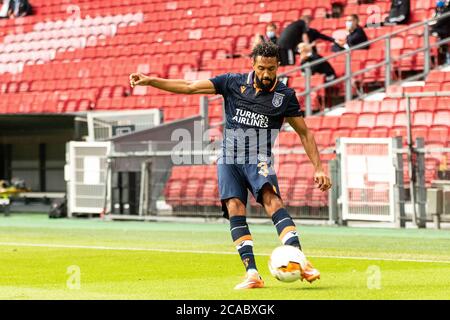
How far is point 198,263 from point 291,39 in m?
14.2

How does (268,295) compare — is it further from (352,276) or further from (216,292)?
(352,276)

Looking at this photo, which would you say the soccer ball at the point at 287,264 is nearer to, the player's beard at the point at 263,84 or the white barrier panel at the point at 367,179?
the player's beard at the point at 263,84

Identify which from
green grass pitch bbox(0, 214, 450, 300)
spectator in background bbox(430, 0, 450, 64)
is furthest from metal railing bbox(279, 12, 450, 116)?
green grass pitch bbox(0, 214, 450, 300)

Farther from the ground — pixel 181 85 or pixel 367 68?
pixel 367 68

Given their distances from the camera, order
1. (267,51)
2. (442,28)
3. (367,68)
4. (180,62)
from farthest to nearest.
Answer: (180,62) → (442,28) → (367,68) → (267,51)

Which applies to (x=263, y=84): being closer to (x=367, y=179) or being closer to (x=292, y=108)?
(x=292, y=108)

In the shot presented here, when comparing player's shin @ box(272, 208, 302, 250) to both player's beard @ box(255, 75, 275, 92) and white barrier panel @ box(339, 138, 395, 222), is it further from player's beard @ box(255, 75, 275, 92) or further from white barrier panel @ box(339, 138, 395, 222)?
white barrier panel @ box(339, 138, 395, 222)

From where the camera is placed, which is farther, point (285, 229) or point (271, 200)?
point (271, 200)

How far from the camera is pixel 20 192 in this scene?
92.5 feet

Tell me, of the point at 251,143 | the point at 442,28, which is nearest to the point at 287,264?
the point at 251,143

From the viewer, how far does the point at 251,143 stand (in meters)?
10.2

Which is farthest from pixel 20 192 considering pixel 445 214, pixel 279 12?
pixel 445 214

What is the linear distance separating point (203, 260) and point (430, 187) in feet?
25.2

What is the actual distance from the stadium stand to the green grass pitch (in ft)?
6.98
